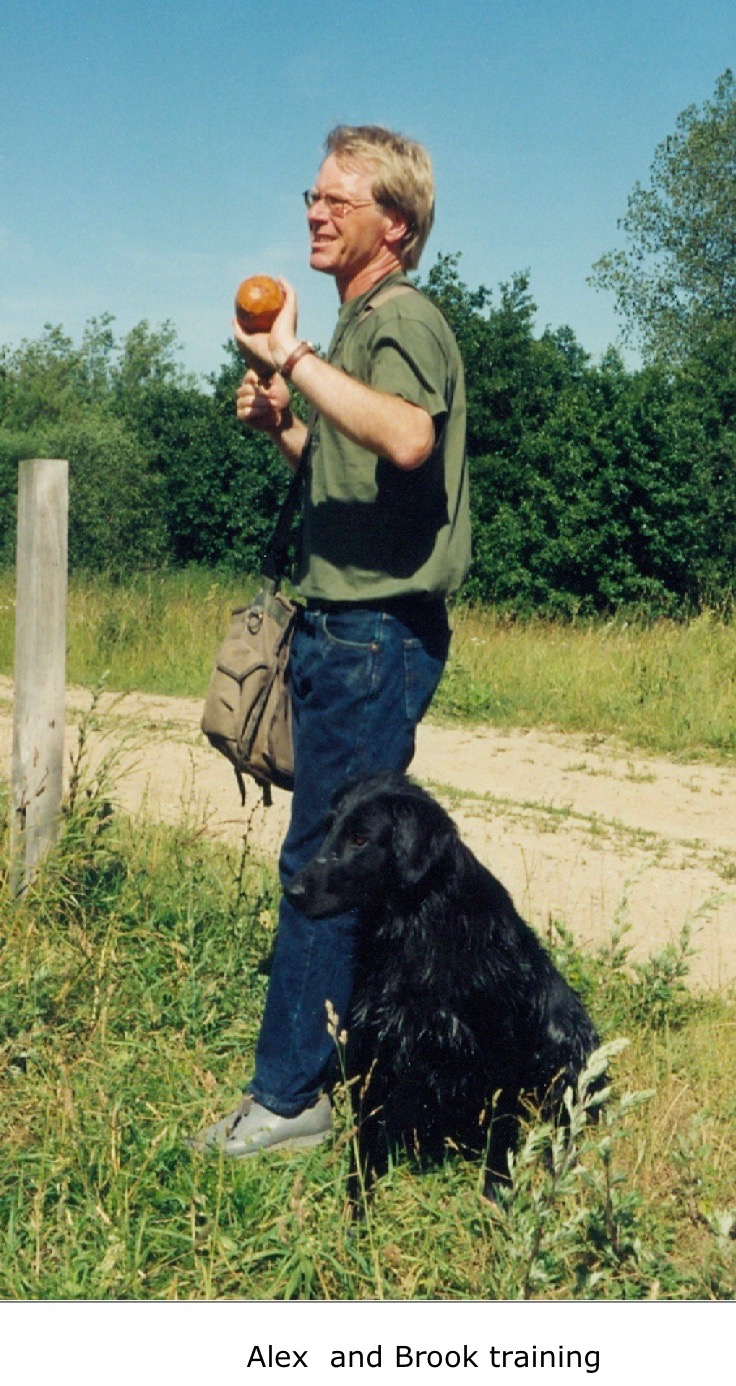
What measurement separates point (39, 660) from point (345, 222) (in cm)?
198

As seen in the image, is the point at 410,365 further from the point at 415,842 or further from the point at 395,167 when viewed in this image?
the point at 415,842

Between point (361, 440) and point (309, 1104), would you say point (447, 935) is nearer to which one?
point (309, 1104)

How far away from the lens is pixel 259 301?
292cm

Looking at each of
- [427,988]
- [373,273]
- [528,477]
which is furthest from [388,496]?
[528,477]

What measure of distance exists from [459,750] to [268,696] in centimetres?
551

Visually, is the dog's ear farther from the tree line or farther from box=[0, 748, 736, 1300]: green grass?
the tree line

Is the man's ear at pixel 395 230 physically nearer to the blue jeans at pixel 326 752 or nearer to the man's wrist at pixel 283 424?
the man's wrist at pixel 283 424

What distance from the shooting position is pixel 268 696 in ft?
10.5

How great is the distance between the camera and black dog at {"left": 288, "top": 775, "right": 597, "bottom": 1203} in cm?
288

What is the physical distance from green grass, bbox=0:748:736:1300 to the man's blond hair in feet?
6.48

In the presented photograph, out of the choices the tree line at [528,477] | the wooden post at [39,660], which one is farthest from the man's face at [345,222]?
the tree line at [528,477]

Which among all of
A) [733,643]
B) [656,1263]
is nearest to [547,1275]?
[656,1263]

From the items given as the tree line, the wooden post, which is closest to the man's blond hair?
the wooden post

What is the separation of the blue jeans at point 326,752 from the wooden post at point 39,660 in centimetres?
137
